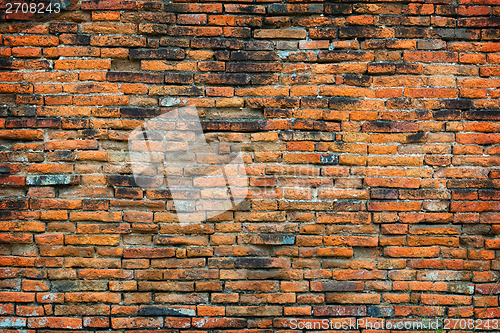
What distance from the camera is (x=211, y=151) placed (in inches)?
91.8

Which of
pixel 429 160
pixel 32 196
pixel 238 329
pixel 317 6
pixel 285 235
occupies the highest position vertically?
pixel 317 6

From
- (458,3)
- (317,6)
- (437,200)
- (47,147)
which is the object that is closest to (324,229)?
(437,200)

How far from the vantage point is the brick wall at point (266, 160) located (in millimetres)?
2279

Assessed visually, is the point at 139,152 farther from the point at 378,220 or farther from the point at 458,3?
the point at 458,3

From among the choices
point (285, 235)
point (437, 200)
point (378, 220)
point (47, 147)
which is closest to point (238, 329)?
point (285, 235)

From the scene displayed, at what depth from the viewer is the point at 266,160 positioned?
7.64ft

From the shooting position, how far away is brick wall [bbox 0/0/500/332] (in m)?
2.28

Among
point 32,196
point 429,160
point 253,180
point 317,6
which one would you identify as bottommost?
point 32,196

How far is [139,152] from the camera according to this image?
231 cm

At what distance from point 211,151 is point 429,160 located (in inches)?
64.1

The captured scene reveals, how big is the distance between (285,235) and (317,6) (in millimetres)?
1726

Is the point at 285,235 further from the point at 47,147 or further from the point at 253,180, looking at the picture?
the point at 47,147

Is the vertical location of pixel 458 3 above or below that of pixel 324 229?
above

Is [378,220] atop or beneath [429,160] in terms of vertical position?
beneath
